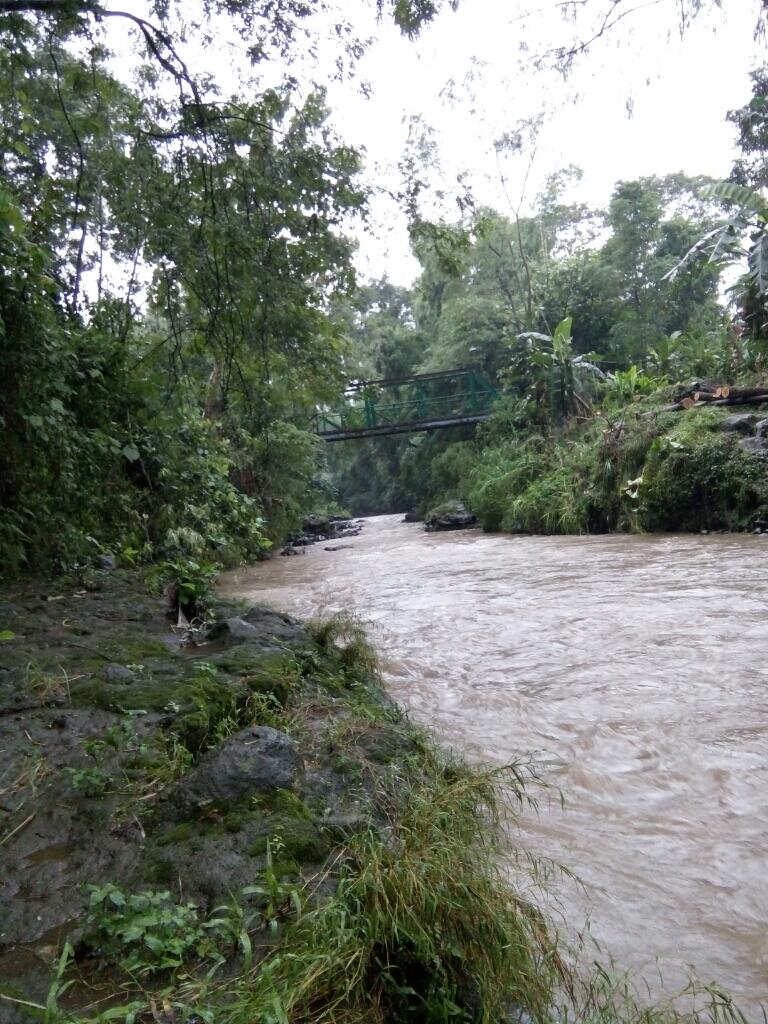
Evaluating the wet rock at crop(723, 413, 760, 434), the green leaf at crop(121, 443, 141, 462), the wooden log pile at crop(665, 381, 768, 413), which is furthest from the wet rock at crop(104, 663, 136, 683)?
the wooden log pile at crop(665, 381, 768, 413)

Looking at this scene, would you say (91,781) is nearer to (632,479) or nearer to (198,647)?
(198,647)

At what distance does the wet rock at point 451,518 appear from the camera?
58.9 feet

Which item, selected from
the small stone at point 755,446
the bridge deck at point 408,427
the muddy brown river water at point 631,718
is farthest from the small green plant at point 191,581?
the bridge deck at point 408,427

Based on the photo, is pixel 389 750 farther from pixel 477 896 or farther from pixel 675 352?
pixel 675 352

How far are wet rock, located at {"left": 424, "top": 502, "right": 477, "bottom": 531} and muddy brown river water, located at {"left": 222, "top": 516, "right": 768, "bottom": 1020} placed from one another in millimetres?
10209

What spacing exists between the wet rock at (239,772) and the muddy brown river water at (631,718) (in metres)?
0.81

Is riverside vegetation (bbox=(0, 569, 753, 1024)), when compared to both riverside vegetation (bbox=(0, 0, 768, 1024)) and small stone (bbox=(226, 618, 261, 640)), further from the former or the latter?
small stone (bbox=(226, 618, 261, 640))

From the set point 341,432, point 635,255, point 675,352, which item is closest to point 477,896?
point 675,352

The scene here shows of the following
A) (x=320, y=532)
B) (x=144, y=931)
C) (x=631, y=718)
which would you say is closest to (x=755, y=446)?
(x=631, y=718)

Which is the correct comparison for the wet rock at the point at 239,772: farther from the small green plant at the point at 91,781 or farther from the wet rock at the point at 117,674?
the wet rock at the point at 117,674

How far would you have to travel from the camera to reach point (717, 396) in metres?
11.5

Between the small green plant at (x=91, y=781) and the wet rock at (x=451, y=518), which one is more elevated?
the small green plant at (x=91, y=781)

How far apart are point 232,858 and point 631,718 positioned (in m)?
2.02

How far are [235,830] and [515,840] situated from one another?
0.91 metres
